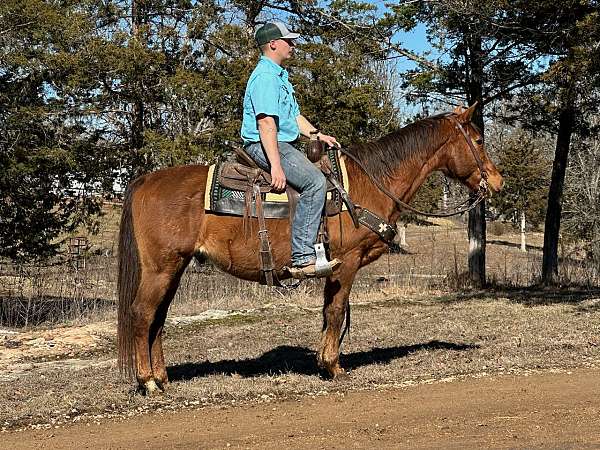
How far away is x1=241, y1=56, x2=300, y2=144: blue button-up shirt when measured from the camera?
23.2 feet

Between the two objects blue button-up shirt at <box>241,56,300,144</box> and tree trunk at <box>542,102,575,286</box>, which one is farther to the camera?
tree trunk at <box>542,102,575,286</box>

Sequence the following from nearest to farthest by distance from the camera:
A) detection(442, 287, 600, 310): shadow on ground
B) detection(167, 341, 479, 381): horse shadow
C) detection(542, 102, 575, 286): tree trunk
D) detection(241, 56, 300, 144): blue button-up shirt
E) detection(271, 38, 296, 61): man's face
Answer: detection(241, 56, 300, 144): blue button-up shirt
detection(271, 38, 296, 61): man's face
detection(167, 341, 479, 381): horse shadow
detection(442, 287, 600, 310): shadow on ground
detection(542, 102, 575, 286): tree trunk

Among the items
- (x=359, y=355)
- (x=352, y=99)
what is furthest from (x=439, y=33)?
(x=359, y=355)

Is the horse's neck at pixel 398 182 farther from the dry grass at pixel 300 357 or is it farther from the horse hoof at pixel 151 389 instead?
the horse hoof at pixel 151 389

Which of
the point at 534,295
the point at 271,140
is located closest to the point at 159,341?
the point at 271,140

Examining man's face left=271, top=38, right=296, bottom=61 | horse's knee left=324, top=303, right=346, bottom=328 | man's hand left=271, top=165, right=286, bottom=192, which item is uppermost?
man's face left=271, top=38, right=296, bottom=61

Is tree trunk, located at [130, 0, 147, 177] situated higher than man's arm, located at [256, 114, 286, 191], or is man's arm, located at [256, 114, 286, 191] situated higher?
tree trunk, located at [130, 0, 147, 177]

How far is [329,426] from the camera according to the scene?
19.8 ft

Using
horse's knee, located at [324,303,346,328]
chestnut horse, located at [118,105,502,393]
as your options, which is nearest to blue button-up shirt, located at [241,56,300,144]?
chestnut horse, located at [118,105,502,393]

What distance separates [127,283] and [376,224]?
2.59 metres

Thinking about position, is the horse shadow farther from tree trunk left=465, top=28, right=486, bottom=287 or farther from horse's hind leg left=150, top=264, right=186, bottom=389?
tree trunk left=465, top=28, right=486, bottom=287

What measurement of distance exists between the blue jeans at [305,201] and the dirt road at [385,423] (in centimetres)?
142

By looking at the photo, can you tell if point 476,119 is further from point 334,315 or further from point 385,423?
point 385,423

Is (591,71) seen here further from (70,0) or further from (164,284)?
(70,0)
